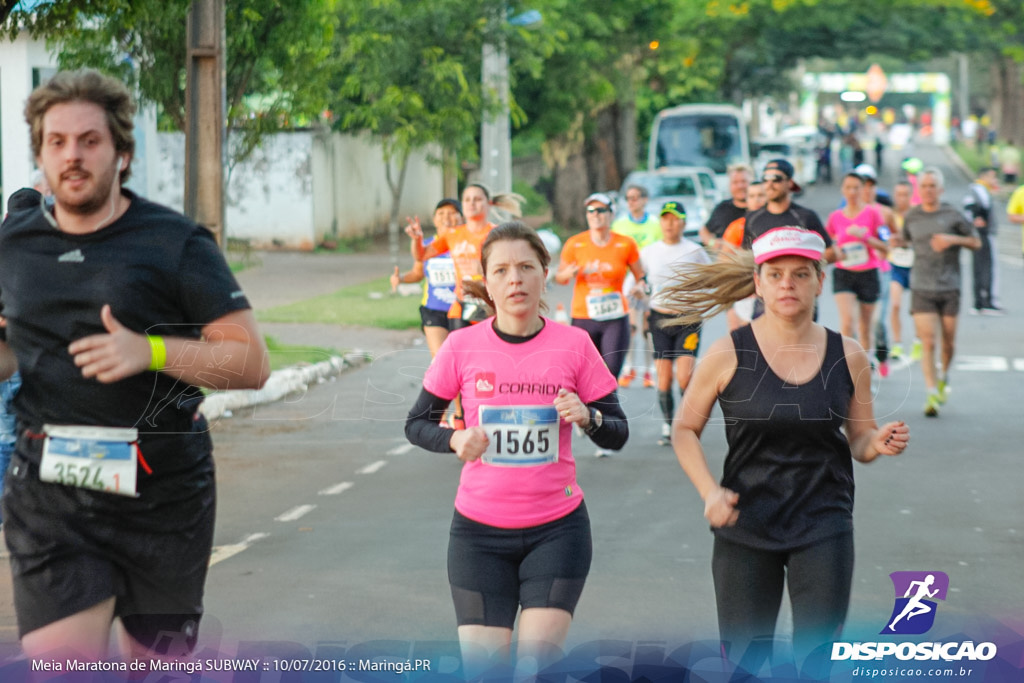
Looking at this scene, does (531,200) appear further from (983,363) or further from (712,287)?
(712,287)

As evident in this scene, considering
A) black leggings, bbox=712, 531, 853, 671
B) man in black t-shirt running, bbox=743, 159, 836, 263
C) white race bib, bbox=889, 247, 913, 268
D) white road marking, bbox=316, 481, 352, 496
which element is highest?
man in black t-shirt running, bbox=743, 159, 836, 263

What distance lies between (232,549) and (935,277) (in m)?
6.88

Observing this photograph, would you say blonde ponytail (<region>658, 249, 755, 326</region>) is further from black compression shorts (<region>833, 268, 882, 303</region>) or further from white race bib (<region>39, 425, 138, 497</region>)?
black compression shorts (<region>833, 268, 882, 303</region>)

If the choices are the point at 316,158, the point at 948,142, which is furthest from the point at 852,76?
the point at 316,158

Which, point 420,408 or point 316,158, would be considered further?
point 316,158

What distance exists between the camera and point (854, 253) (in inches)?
517

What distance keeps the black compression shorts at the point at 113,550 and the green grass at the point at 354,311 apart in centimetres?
1384

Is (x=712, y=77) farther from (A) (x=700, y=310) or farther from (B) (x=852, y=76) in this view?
(B) (x=852, y=76)

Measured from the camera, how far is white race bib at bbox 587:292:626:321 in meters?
10.4

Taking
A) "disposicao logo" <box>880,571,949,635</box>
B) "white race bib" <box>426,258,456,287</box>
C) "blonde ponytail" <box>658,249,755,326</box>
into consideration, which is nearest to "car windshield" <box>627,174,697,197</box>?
"white race bib" <box>426,258,456,287</box>

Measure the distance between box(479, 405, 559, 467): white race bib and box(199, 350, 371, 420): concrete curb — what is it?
6.64 m

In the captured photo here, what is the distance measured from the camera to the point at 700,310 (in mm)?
4695

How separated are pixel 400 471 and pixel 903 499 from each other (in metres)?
3.23

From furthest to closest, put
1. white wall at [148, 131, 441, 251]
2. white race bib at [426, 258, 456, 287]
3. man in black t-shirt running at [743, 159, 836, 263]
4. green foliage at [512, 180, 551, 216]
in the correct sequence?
green foliage at [512, 180, 551, 216] < white wall at [148, 131, 441, 251] < white race bib at [426, 258, 456, 287] < man in black t-shirt running at [743, 159, 836, 263]
